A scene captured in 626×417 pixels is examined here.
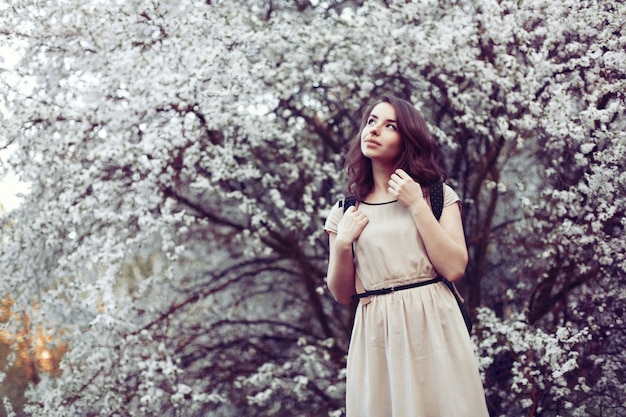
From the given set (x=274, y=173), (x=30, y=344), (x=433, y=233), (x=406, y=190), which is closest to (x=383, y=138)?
(x=406, y=190)

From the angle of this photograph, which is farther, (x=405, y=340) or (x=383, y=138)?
(x=383, y=138)

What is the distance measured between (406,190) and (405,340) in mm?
469

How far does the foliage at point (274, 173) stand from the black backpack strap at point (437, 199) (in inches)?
81.9

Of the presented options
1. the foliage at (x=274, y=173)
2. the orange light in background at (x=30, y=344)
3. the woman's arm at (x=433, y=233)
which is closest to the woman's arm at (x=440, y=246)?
the woman's arm at (x=433, y=233)

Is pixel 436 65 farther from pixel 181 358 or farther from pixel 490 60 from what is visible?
pixel 181 358

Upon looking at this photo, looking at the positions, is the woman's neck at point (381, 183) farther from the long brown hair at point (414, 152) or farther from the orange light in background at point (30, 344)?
the orange light in background at point (30, 344)

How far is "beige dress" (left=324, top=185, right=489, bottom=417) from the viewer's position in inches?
84.6

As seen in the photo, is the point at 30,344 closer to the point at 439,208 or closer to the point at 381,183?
the point at 381,183

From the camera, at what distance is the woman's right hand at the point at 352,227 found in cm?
232

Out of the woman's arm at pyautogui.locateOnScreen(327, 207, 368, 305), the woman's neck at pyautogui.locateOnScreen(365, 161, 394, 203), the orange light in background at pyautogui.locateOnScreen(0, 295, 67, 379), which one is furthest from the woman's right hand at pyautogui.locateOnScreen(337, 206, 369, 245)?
the orange light in background at pyautogui.locateOnScreen(0, 295, 67, 379)

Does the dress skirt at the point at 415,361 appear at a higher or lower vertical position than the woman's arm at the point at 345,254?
lower

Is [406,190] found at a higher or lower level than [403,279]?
higher

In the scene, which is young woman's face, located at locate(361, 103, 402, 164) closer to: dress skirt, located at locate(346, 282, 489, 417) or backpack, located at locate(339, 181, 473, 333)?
backpack, located at locate(339, 181, 473, 333)

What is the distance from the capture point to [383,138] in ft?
7.88
